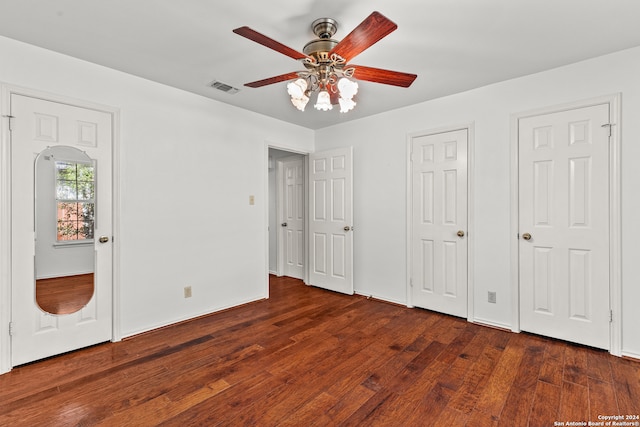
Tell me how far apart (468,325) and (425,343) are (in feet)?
2.38

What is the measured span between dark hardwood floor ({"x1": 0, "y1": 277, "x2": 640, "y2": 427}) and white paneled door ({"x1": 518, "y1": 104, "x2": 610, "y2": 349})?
0.27 metres

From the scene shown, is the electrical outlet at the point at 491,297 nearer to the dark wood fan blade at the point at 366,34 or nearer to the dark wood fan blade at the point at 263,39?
the dark wood fan blade at the point at 366,34

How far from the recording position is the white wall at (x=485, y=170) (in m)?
2.50

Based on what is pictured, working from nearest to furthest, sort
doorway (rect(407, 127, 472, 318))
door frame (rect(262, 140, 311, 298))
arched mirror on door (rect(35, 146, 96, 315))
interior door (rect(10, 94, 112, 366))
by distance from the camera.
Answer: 1. interior door (rect(10, 94, 112, 366))
2. arched mirror on door (rect(35, 146, 96, 315))
3. doorway (rect(407, 127, 472, 318))
4. door frame (rect(262, 140, 311, 298))

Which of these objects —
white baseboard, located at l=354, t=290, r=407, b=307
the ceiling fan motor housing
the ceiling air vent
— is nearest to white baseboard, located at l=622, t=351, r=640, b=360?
white baseboard, located at l=354, t=290, r=407, b=307

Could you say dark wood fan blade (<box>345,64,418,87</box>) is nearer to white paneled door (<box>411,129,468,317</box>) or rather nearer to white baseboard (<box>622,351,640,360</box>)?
white paneled door (<box>411,129,468,317</box>)

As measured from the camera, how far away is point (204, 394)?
6.66ft

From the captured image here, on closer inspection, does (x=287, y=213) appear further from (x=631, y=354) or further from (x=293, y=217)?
(x=631, y=354)

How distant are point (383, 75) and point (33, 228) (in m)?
2.88

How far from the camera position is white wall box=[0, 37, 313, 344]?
270 cm

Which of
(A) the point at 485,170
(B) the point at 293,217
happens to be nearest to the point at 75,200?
(B) the point at 293,217

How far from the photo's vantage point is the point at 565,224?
2.78 meters

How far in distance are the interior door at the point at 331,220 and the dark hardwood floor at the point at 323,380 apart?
4.13 ft

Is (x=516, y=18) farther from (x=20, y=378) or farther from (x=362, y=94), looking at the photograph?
(x=20, y=378)
